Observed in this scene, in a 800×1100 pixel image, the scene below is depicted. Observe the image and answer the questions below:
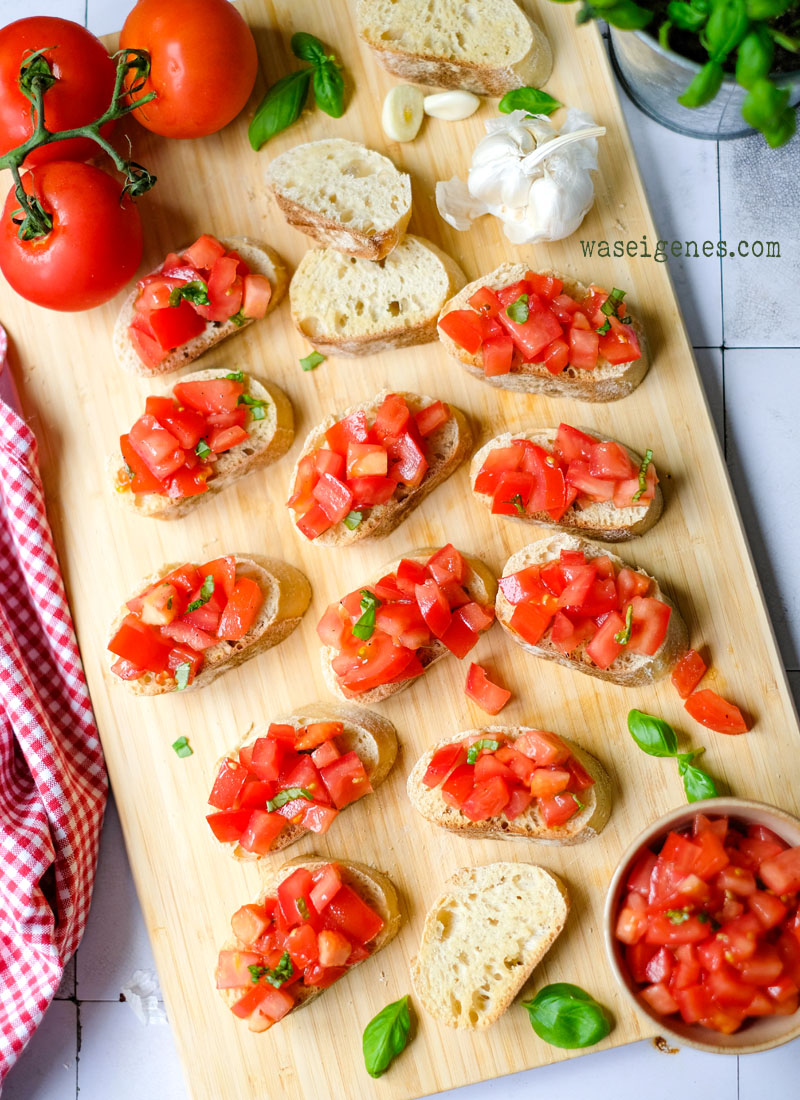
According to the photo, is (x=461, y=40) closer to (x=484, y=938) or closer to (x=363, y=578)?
(x=363, y=578)

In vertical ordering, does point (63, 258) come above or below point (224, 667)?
above

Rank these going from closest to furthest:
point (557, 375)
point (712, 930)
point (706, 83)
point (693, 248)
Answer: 1. point (706, 83)
2. point (712, 930)
3. point (557, 375)
4. point (693, 248)

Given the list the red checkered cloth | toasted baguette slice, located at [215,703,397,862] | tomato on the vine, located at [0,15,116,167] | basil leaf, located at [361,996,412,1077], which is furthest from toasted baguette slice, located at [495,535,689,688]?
tomato on the vine, located at [0,15,116,167]

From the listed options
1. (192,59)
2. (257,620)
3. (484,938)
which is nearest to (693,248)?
(192,59)

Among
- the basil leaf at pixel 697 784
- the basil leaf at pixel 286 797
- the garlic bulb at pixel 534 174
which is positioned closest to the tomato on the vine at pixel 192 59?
the garlic bulb at pixel 534 174

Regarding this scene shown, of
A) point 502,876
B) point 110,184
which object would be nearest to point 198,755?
point 502,876

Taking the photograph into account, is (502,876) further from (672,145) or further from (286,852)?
(672,145)
